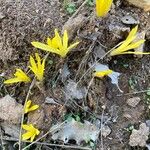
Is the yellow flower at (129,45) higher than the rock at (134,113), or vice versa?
the yellow flower at (129,45)

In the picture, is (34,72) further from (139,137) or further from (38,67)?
(139,137)

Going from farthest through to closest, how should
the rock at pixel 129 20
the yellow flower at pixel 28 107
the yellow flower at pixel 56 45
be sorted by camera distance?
the rock at pixel 129 20 → the yellow flower at pixel 28 107 → the yellow flower at pixel 56 45

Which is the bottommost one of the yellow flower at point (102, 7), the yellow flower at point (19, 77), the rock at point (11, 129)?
the rock at point (11, 129)

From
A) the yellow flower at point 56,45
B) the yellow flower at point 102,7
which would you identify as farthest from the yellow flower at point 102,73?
the yellow flower at point 102,7

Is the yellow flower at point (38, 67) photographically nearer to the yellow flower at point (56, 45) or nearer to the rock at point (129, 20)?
the yellow flower at point (56, 45)

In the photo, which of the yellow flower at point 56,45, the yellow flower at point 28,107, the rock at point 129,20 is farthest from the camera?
the rock at point 129,20

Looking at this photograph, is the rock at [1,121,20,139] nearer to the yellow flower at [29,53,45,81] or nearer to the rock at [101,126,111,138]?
the yellow flower at [29,53,45,81]

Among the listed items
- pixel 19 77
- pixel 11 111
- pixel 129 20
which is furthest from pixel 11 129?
pixel 129 20

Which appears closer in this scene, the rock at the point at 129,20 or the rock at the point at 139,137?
the rock at the point at 139,137

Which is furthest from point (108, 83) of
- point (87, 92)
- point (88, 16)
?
point (88, 16)
